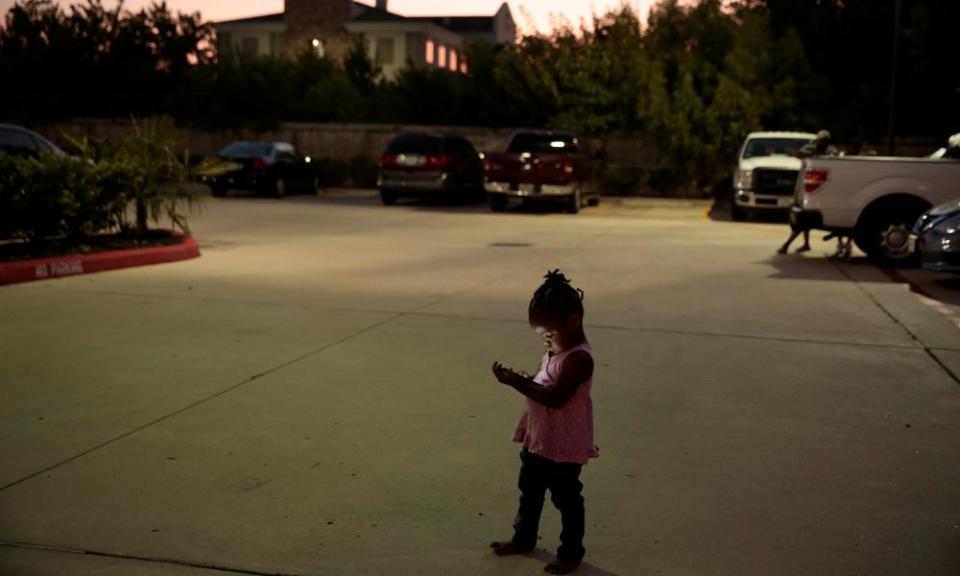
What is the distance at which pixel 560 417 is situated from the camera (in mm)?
4121

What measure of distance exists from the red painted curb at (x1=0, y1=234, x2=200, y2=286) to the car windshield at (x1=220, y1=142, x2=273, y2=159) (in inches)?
568

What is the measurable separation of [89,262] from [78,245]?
2.47 feet

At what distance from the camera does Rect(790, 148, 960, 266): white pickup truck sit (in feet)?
48.1

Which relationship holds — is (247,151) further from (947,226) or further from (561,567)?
(561,567)

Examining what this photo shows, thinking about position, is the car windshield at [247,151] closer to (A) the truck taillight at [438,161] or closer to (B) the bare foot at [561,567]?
(A) the truck taillight at [438,161]

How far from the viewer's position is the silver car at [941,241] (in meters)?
11.7

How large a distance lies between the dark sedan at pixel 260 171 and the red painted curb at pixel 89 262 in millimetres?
13830

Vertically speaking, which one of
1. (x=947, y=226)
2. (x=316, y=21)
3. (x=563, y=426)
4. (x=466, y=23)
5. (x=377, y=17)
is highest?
(x=466, y=23)

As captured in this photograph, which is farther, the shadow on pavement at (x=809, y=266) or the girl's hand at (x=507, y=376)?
the shadow on pavement at (x=809, y=266)

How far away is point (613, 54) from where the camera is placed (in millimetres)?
32156

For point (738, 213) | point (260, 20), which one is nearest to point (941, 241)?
point (738, 213)

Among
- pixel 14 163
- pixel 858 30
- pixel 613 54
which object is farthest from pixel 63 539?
pixel 858 30

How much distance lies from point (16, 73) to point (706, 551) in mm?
43207

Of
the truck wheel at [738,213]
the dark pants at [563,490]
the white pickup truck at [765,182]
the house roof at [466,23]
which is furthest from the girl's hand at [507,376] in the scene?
the house roof at [466,23]
